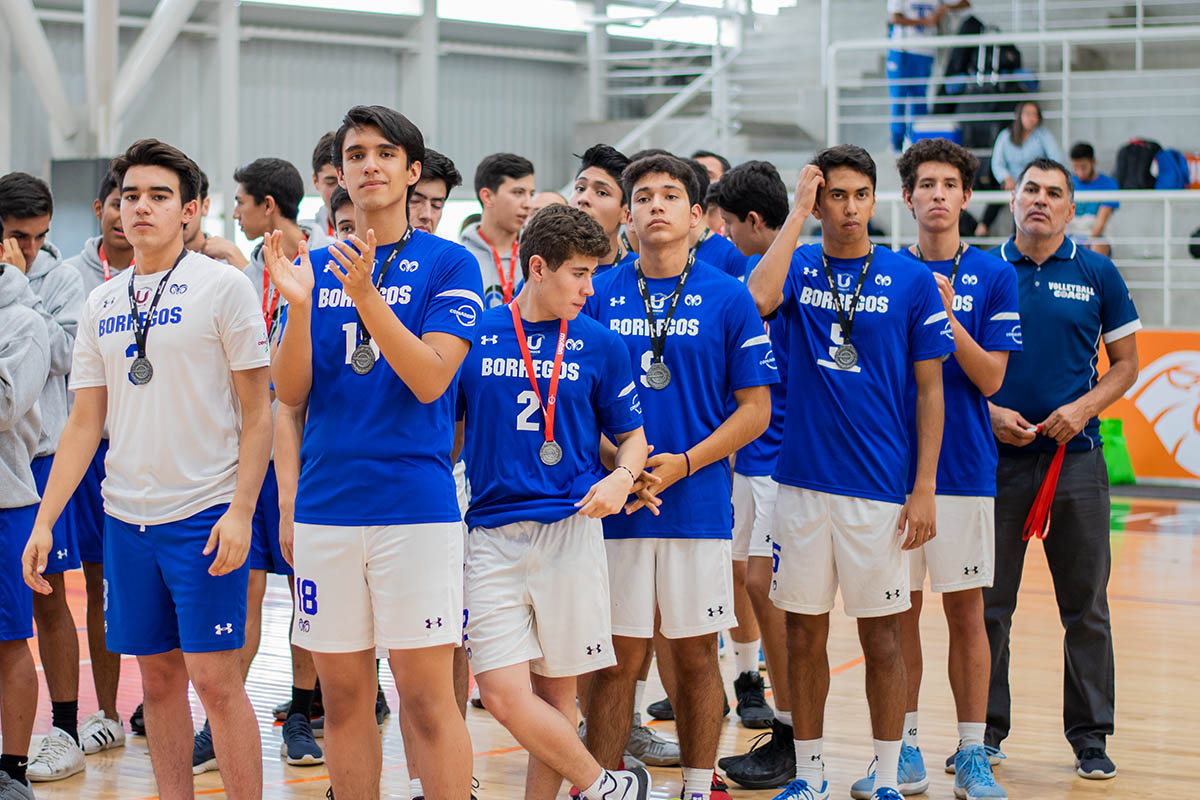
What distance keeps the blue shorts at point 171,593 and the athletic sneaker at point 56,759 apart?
1.37 m

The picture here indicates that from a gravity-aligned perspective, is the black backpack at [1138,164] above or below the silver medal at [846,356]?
above

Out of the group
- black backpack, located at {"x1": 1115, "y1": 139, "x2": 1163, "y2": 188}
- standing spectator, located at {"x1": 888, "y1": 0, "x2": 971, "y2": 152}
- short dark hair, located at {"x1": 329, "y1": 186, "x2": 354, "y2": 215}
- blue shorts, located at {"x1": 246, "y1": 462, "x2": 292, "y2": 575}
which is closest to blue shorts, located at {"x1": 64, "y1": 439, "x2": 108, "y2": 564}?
blue shorts, located at {"x1": 246, "y1": 462, "x2": 292, "y2": 575}

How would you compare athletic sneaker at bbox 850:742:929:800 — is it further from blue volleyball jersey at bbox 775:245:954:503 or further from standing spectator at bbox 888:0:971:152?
standing spectator at bbox 888:0:971:152

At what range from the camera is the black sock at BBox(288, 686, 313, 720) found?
17.9 feet

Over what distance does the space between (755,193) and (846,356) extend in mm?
1187

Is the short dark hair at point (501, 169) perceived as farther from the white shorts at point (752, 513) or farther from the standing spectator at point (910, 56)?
the standing spectator at point (910, 56)


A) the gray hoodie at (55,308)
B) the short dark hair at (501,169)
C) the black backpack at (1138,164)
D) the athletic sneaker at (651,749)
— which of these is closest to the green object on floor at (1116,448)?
the black backpack at (1138,164)

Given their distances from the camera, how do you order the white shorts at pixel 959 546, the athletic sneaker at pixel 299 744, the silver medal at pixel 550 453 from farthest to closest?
the athletic sneaker at pixel 299 744 → the white shorts at pixel 959 546 → the silver medal at pixel 550 453

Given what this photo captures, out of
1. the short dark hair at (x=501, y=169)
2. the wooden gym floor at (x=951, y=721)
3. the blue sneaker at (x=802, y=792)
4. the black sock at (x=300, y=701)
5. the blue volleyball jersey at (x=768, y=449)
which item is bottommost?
the wooden gym floor at (x=951, y=721)

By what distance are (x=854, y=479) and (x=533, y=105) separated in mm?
14876

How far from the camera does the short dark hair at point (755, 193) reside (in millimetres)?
5531

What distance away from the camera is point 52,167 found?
1407 cm

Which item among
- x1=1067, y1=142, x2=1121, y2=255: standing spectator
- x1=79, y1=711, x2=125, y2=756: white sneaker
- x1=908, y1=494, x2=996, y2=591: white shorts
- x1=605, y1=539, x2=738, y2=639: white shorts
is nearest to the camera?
x1=605, y1=539, x2=738, y2=639: white shorts

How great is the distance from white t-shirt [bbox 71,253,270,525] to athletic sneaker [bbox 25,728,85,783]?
1.57 m
